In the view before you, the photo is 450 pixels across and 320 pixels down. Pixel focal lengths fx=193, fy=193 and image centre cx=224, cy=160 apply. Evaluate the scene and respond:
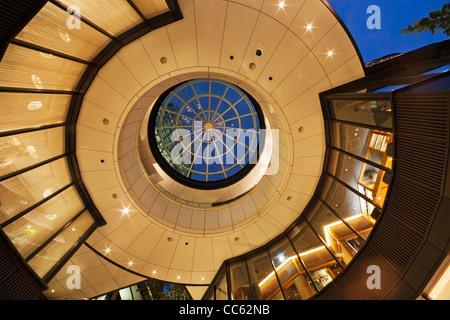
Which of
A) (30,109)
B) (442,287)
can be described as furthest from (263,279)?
(30,109)

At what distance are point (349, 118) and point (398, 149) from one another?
2.22 metres

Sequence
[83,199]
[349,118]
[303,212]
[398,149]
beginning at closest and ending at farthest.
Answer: [398,149], [349,118], [83,199], [303,212]

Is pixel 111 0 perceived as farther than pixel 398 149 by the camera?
Yes

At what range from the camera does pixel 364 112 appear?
6.39 meters

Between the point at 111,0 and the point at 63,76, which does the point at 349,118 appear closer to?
the point at 111,0

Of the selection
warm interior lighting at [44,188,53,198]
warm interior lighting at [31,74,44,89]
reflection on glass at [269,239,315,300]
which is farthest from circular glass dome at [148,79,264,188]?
warm interior lighting at [31,74,44,89]

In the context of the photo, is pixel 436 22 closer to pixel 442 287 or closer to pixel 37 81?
pixel 442 287

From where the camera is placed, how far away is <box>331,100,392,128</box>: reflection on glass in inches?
220

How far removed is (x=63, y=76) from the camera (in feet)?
21.6

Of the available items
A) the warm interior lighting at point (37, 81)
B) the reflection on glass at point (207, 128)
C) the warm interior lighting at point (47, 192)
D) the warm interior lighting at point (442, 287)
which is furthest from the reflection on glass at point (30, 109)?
the warm interior lighting at point (442, 287)

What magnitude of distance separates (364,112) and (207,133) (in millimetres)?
10791

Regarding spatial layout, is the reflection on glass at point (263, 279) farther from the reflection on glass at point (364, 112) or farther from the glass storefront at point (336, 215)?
the reflection on glass at point (364, 112)
